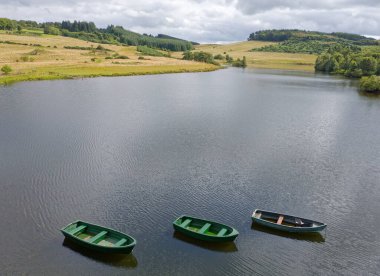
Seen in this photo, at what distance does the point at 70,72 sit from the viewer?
10600cm

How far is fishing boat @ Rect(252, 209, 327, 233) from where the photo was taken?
26.9m

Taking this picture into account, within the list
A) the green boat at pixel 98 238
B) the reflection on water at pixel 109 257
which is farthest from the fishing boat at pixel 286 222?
the green boat at pixel 98 238

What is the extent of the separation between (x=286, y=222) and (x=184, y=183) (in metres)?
10.1

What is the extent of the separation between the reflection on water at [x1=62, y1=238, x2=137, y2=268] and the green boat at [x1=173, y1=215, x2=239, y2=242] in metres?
3.95

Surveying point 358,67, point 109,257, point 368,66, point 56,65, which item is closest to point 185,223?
point 109,257

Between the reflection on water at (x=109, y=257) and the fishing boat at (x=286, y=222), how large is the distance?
9310mm

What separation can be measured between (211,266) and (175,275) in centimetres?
240

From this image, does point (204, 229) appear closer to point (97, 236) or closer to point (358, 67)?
point (97, 236)

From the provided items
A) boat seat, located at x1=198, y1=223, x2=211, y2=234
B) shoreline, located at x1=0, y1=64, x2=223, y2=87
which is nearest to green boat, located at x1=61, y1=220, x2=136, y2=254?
boat seat, located at x1=198, y1=223, x2=211, y2=234

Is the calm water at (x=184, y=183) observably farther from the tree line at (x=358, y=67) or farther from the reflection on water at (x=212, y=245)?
the tree line at (x=358, y=67)

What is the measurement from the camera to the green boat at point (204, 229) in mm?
25125

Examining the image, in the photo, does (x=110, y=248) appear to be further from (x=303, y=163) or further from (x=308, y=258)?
(x=303, y=163)

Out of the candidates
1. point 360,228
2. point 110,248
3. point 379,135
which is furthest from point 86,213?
point 379,135

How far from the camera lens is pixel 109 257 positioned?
24250 millimetres
